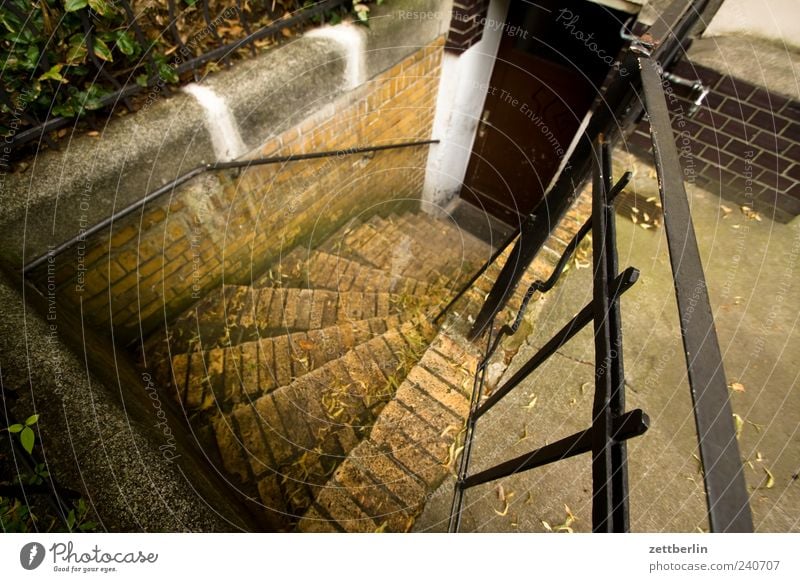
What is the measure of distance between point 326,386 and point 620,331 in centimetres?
199

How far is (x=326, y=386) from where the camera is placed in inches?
102

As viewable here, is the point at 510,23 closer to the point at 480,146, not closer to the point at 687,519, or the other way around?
the point at 480,146

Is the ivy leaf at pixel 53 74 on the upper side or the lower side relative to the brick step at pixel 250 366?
upper

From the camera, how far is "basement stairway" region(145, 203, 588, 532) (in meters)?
2.04

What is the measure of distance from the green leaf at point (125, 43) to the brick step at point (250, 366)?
1878 mm

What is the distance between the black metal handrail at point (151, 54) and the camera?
1.62 metres

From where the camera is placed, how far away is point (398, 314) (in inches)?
139

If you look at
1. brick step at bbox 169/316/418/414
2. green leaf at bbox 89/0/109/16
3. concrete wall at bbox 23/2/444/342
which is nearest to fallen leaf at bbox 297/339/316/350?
brick step at bbox 169/316/418/414

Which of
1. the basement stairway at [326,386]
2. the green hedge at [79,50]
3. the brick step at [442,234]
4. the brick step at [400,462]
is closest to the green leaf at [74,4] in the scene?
the green hedge at [79,50]

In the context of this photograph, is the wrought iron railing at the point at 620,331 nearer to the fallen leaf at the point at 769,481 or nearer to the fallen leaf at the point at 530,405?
the fallen leaf at the point at 530,405

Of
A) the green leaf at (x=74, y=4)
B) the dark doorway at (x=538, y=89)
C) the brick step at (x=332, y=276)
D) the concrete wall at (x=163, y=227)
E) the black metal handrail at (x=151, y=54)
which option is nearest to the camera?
the concrete wall at (x=163, y=227)

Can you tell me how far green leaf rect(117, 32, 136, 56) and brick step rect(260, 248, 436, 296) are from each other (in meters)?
2.04

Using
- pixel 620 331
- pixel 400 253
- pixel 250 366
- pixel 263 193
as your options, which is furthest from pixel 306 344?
pixel 620 331
